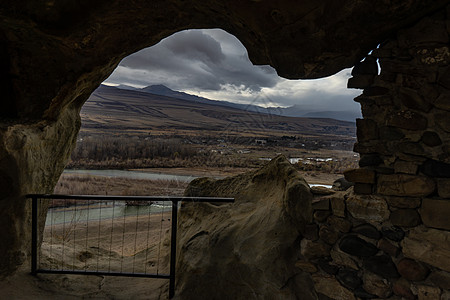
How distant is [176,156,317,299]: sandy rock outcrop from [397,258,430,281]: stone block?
103cm

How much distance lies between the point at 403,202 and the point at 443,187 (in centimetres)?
38

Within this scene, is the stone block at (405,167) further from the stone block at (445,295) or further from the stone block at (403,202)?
the stone block at (445,295)

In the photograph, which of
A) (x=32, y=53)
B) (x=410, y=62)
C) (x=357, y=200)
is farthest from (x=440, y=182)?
(x=32, y=53)

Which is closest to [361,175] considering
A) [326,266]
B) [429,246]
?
[429,246]

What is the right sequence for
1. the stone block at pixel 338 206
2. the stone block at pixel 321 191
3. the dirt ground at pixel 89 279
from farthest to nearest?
the dirt ground at pixel 89 279 → the stone block at pixel 321 191 → the stone block at pixel 338 206

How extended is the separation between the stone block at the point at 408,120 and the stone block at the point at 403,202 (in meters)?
0.73

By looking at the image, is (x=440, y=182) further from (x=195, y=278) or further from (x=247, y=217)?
(x=195, y=278)

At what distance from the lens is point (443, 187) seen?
2713 mm

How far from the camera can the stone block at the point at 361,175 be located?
3.15 metres

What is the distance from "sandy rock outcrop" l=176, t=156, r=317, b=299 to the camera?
3.52 meters

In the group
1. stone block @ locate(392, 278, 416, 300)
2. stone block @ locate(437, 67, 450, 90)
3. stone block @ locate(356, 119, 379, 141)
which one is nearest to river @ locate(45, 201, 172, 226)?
stone block @ locate(356, 119, 379, 141)

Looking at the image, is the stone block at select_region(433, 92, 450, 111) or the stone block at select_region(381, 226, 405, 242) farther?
the stone block at select_region(381, 226, 405, 242)

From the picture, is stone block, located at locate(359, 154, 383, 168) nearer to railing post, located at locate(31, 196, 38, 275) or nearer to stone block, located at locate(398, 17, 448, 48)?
stone block, located at locate(398, 17, 448, 48)

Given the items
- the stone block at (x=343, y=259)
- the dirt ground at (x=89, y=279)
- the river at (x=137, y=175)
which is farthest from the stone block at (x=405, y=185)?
the river at (x=137, y=175)
